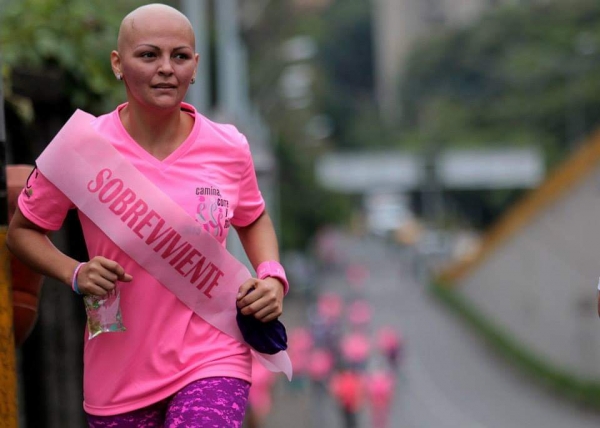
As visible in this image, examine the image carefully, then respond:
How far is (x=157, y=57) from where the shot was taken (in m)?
3.80

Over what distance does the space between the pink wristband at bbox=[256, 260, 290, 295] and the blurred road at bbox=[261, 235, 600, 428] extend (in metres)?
20.2

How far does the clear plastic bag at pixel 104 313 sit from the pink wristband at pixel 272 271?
0.42 metres

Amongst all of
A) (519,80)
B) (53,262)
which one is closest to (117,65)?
(53,262)

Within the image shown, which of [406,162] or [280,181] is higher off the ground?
[280,181]

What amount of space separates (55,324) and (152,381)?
13.2 feet

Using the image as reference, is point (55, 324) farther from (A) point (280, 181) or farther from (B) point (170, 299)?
(A) point (280, 181)

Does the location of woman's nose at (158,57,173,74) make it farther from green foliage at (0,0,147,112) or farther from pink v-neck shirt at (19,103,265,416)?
green foliage at (0,0,147,112)

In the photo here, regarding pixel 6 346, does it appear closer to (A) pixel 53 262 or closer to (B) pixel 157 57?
(A) pixel 53 262

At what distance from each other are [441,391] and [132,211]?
29352 millimetres

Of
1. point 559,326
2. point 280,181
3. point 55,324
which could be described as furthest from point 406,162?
point 55,324

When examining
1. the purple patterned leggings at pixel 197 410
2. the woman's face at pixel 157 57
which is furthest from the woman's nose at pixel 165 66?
the purple patterned leggings at pixel 197 410

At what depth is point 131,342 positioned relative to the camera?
3.84m

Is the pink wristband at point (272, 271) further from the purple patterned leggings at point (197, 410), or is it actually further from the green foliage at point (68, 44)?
the green foliage at point (68, 44)

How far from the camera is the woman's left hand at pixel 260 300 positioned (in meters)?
3.76
